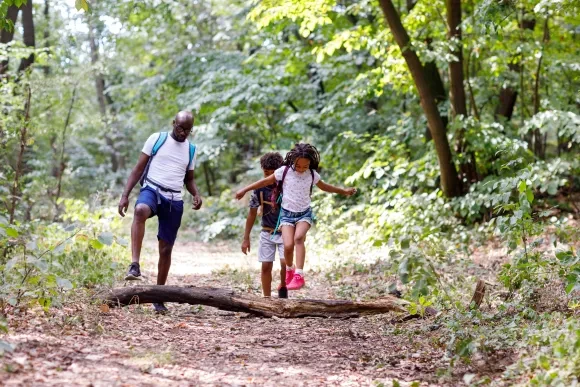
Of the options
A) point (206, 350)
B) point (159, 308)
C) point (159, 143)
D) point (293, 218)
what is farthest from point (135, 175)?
point (206, 350)

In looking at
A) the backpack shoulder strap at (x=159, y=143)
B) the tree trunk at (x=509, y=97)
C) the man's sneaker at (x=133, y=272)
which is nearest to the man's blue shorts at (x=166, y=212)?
the backpack shoulder strap at (x=159, y=143)

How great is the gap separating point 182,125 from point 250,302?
2.02 metres

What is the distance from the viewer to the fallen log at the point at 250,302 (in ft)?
21.3

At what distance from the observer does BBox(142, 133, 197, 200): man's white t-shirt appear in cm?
703

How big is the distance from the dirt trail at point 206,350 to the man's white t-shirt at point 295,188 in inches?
56.0

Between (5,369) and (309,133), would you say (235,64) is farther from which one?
(5,369)

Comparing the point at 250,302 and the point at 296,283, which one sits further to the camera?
the point at 296,283

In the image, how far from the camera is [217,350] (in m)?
5.27

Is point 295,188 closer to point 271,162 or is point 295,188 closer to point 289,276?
point 271,162

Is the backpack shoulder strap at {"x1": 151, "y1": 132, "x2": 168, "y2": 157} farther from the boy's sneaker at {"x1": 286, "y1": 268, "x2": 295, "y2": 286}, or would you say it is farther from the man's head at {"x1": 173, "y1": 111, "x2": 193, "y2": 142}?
the boy's sneaker at {"x1": 286, "y1": 268, "x2": 295, "y2": 286}

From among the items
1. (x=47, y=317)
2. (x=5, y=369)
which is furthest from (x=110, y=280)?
(x=5, y=369)

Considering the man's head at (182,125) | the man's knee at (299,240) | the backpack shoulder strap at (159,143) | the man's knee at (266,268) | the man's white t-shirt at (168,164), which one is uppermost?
the man's head at (182,125)

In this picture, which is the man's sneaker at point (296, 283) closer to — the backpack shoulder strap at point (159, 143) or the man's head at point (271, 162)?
the man's head at point (271, 162)

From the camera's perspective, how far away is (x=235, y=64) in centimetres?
1994
